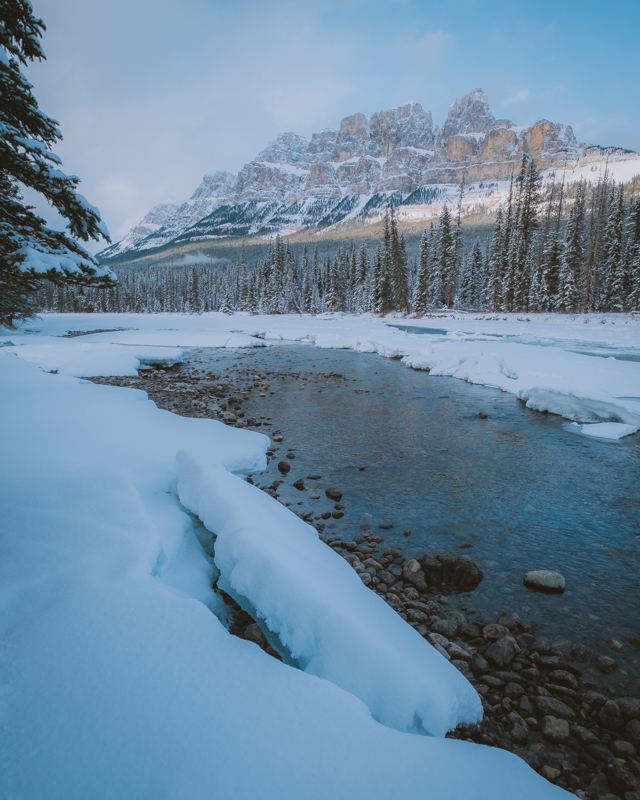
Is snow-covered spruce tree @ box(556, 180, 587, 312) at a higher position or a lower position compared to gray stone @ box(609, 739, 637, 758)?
higher

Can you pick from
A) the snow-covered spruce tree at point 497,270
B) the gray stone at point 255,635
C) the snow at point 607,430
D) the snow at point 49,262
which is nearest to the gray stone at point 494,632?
the gray stone at point 255,635

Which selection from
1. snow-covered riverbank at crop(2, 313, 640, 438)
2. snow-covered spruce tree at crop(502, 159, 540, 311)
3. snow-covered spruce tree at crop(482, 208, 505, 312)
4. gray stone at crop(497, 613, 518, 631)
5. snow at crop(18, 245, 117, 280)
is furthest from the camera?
snow-covered spruce tree at crop(482, 208, 505, 312)

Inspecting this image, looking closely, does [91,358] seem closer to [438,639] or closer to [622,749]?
[438,639]

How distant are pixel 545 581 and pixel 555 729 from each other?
156cm

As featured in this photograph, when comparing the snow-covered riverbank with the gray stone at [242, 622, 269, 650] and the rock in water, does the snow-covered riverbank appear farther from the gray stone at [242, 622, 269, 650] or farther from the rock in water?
the gray stone at [242, 622, 269, 650]

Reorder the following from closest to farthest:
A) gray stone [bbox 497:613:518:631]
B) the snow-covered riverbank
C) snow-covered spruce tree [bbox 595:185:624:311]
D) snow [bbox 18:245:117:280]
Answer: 1. gray stone [bbox 497:613:518:631]
2. snow [bbox 18:245:117:280]
3. the snow-covered riverbank
4. snow-covered spruce tree [bbox 595:185:624:311]

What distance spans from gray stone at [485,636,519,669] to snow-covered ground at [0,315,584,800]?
683 mm

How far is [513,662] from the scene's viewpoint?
2955mm

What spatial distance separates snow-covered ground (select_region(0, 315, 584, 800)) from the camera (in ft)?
4.97

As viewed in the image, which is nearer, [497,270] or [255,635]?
[255,635]

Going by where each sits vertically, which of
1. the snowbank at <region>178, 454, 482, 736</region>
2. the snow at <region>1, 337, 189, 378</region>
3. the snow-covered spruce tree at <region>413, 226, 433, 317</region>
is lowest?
the snowbank at <region>178, 454, 482, 736</region>

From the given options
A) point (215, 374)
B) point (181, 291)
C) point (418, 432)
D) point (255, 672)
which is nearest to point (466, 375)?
point (418, 432)

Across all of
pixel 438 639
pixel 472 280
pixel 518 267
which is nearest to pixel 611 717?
pixel 438 639

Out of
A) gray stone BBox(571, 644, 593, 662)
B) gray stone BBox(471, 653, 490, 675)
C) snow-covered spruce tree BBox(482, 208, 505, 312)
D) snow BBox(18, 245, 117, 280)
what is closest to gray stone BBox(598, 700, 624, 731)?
gray stone BBox(571, 644, 593, 662)
